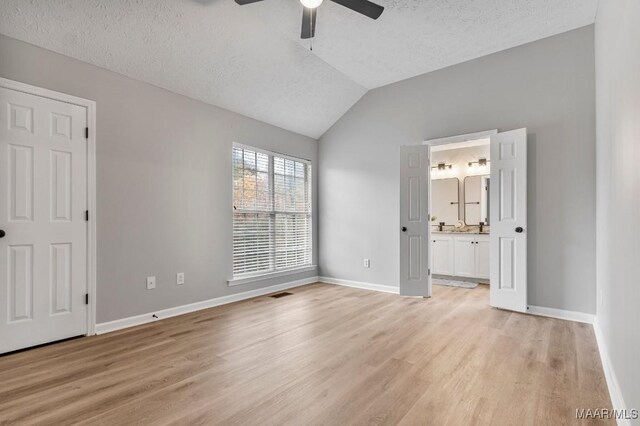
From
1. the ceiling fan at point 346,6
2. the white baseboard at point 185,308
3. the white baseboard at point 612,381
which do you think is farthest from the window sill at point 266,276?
the white baseboard at point 612,381

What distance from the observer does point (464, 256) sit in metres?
5.53

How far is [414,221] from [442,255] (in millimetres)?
1655

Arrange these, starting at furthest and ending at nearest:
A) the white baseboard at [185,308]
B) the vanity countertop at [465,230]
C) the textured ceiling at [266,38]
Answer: the vanity countertop at [465,230] → the white baseboard at [185,308] → the textured ceiling at [266,38]

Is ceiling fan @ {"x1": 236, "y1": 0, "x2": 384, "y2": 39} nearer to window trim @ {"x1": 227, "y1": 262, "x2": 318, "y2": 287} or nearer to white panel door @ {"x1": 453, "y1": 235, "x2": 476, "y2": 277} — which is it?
window trim @ {"x1": 227, "y1": 262, "x2": 318, "y2": 287}

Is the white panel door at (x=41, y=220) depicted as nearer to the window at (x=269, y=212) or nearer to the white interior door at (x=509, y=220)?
the window at (x=269, y=212)

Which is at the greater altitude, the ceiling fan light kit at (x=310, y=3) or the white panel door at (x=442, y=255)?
the ceiling fan light kit at (x=310, y=3)

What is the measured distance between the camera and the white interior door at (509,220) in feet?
12.1

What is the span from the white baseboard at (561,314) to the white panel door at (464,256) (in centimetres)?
172

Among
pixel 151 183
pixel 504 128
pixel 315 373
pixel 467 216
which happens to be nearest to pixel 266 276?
pixel 151 183

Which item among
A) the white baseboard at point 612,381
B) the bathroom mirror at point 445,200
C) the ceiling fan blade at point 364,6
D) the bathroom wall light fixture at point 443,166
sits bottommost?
the white baseboard at point 612,381

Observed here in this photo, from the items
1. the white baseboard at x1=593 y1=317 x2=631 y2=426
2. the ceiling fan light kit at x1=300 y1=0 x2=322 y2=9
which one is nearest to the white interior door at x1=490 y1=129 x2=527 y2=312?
the white baseboard at x1=593 y1=317 x2=631 y2=426

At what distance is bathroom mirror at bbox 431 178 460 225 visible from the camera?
20.0 ft

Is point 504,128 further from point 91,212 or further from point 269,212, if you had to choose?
point 91,212

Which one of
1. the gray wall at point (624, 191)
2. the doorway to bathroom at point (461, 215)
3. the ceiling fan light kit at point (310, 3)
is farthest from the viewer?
the doorway to bathroom at point (461, 215)
